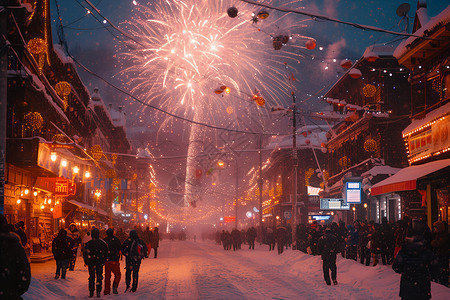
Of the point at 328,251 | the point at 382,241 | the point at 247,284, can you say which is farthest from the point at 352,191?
the point at 247,284

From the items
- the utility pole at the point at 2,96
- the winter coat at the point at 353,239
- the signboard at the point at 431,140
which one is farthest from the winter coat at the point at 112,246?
the signboard at the point at 431,140

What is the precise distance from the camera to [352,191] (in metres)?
28.1

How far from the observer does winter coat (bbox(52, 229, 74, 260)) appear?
15.5 meters

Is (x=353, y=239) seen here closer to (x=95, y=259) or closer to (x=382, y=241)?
(x=382, y=241)

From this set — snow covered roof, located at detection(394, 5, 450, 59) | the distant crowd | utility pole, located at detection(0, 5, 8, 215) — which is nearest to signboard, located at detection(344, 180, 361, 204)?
the distant crowd

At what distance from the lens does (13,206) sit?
23.5 metres

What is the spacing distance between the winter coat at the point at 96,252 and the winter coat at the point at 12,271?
6508 millimetres

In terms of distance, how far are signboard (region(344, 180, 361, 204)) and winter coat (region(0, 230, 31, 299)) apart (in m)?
23.8

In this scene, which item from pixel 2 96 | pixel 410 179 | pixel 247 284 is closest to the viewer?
pixel 2 96

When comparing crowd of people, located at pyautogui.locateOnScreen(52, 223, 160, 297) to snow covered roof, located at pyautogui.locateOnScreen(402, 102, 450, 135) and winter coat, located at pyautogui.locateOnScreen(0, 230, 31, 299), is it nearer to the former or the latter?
winter coat, located at pyautogui.locateOnScreen(0, 230, 31, 299)

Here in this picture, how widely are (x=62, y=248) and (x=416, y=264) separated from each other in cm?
1090

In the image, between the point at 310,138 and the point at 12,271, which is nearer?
the point at 12,271

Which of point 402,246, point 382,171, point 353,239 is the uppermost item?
point 382,171

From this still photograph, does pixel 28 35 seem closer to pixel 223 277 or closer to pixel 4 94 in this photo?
pixel 4 94
